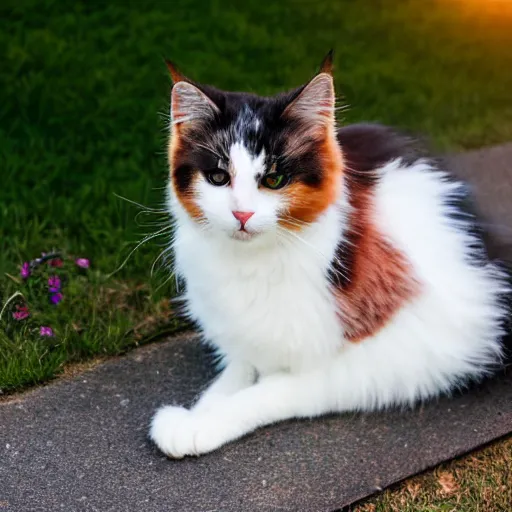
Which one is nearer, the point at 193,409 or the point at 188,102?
Answer: the point at 188,102

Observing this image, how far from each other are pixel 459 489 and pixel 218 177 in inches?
46.4

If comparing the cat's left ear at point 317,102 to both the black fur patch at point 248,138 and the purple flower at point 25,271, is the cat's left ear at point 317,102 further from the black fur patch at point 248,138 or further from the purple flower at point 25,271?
the purple flower at point 25,271

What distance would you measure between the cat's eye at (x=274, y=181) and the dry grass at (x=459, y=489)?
3.14 ft

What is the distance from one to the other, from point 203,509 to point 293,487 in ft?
0.90

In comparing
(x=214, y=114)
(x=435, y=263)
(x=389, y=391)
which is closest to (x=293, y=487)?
(x=389, y=391)

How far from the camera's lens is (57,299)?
10.4 feet

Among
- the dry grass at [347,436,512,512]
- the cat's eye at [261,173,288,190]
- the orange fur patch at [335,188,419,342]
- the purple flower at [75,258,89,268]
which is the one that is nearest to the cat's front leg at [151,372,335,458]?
the orange fur patch at [335,188,419,342]

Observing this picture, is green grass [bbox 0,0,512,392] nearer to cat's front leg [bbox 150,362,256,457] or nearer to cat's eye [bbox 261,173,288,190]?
cat's front leg [bbox 150,362,256,457]

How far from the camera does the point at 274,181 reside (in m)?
2.23

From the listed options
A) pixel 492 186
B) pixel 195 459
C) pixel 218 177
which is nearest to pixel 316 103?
pixel 218 177

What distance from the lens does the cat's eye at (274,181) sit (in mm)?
2225

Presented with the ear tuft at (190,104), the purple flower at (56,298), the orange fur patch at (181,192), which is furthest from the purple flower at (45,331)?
the ear tuft at (190,104)

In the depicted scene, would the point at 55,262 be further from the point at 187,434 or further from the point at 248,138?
the point at 248,138

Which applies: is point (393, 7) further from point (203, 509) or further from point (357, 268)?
point (203, 509)
